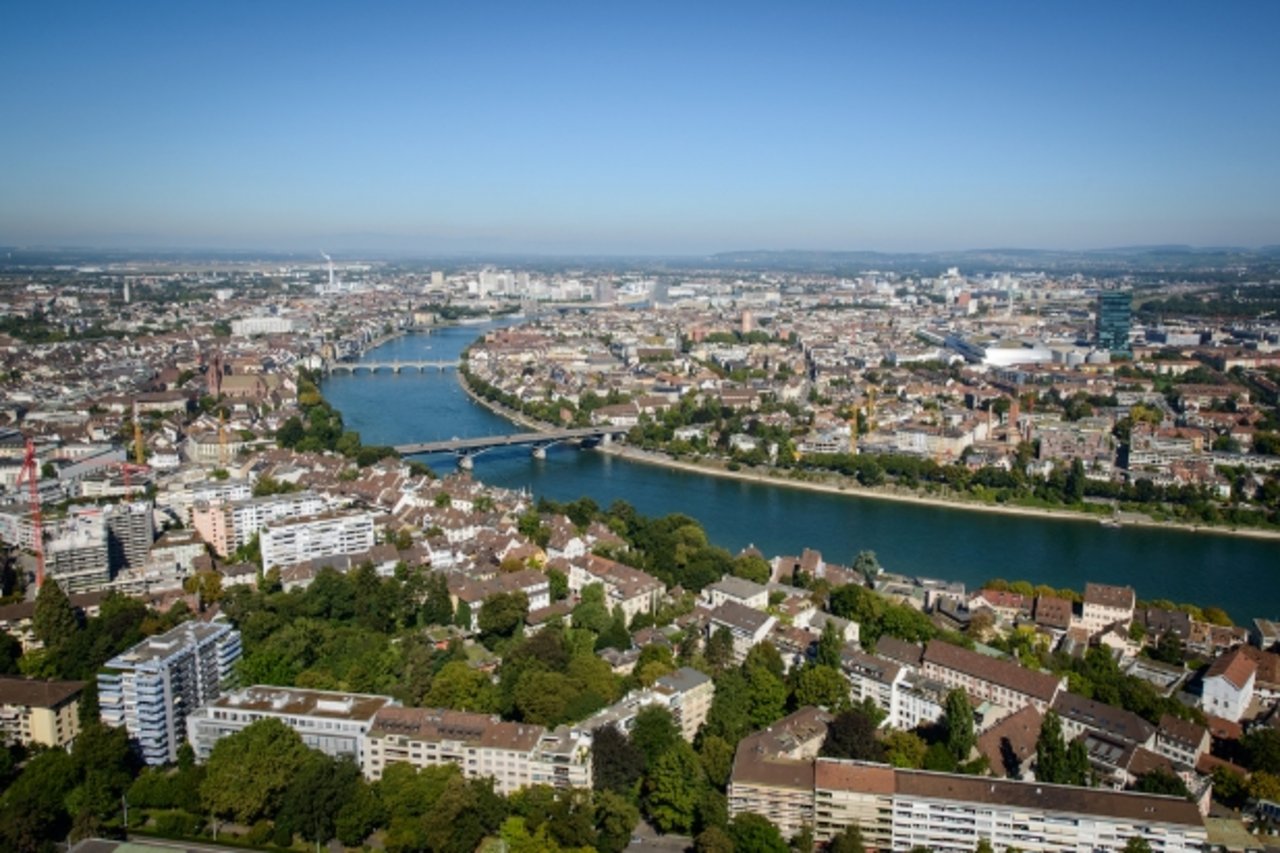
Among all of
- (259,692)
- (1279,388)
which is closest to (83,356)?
(259,692)

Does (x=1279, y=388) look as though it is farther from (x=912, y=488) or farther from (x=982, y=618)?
(x=982, y=618)

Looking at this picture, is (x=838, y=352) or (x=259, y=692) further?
(x=838, y=352)

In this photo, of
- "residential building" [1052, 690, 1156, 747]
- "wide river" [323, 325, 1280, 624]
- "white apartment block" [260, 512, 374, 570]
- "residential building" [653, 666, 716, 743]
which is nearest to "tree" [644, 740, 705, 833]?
"residential building" [653, 666, 716, 743]

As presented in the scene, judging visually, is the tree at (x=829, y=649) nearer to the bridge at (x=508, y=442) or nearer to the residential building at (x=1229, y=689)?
the residential building at (x=1229, y=689)

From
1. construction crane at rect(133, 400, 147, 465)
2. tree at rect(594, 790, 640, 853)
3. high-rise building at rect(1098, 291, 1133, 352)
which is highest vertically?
high-rise building at rect(1098, 291, 1133, 352)

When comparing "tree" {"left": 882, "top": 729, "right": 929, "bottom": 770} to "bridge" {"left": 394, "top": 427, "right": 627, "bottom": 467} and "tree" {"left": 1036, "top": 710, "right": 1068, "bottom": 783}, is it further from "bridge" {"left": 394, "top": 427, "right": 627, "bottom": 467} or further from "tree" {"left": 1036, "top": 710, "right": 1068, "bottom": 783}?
"bridge" {"left": 394, "top": 427, "right": 627, "bottom": 467}

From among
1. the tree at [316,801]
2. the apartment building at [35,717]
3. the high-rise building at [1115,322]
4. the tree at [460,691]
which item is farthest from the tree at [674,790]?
the high-rise building at [1115,322]
